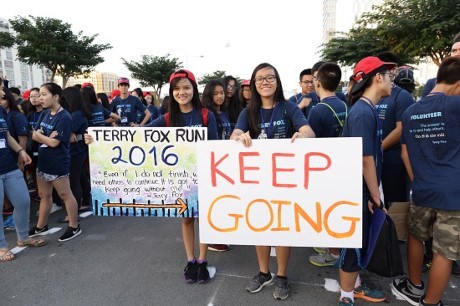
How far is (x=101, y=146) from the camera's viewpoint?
2.85 meters

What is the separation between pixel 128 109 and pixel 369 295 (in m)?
5.63

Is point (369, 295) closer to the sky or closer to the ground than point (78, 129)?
closer to the ground

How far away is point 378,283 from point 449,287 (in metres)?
0.59

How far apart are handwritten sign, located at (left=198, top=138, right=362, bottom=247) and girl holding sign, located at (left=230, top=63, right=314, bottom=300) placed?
0.29 meters

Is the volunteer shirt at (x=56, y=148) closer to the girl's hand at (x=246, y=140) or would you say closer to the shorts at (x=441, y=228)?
the girl's hand at (x=246, y=140)

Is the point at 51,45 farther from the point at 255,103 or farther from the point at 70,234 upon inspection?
the point at 255,103

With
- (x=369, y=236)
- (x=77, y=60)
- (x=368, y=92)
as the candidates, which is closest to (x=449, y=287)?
(x=369, y=236)

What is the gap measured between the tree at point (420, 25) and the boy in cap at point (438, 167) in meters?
13.3

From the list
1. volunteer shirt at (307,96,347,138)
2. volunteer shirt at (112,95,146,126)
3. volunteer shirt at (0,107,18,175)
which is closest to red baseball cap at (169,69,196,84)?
volunteer shirt at (307,96,347,138)

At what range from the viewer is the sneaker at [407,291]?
8.59 feet

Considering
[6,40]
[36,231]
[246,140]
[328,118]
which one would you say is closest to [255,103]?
[246,140]

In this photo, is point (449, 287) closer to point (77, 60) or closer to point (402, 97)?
point (402, 97)

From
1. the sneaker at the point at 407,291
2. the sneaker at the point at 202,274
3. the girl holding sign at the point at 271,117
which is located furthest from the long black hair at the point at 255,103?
the sneaker at the point at 407,291

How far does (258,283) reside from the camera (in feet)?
9.26
